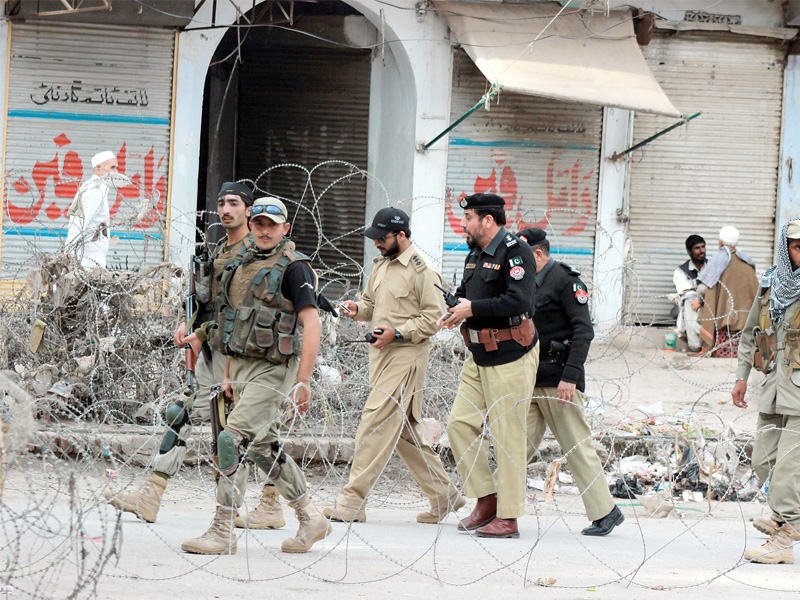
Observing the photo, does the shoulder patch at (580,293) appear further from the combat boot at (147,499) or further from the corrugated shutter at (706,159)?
the corrugated shutter at (706,159)

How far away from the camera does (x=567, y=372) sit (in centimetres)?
533

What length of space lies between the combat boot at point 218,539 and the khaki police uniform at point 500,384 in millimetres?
1217

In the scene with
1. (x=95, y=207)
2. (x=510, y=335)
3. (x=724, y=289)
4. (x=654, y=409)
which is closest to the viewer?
(x=510, y=335)

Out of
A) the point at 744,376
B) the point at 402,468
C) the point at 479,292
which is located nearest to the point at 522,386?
the point at 479,292

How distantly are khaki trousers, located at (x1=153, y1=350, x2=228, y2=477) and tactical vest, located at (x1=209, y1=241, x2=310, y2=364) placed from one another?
23 centimetres

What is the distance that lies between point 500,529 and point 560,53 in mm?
7366

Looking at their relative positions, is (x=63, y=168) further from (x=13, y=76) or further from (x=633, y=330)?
(x=633, y=330)

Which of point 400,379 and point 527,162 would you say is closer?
point 400,379

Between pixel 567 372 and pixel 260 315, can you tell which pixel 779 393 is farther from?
pixel 260 315

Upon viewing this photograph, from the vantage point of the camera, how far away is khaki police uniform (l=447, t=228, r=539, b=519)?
5.09 metres

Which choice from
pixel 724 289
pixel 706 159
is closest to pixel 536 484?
→ pixel 724 289

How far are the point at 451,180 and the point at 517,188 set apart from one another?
797mm

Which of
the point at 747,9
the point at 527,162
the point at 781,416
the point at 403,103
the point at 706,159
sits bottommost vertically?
the point at 781,416

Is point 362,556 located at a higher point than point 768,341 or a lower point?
lower
